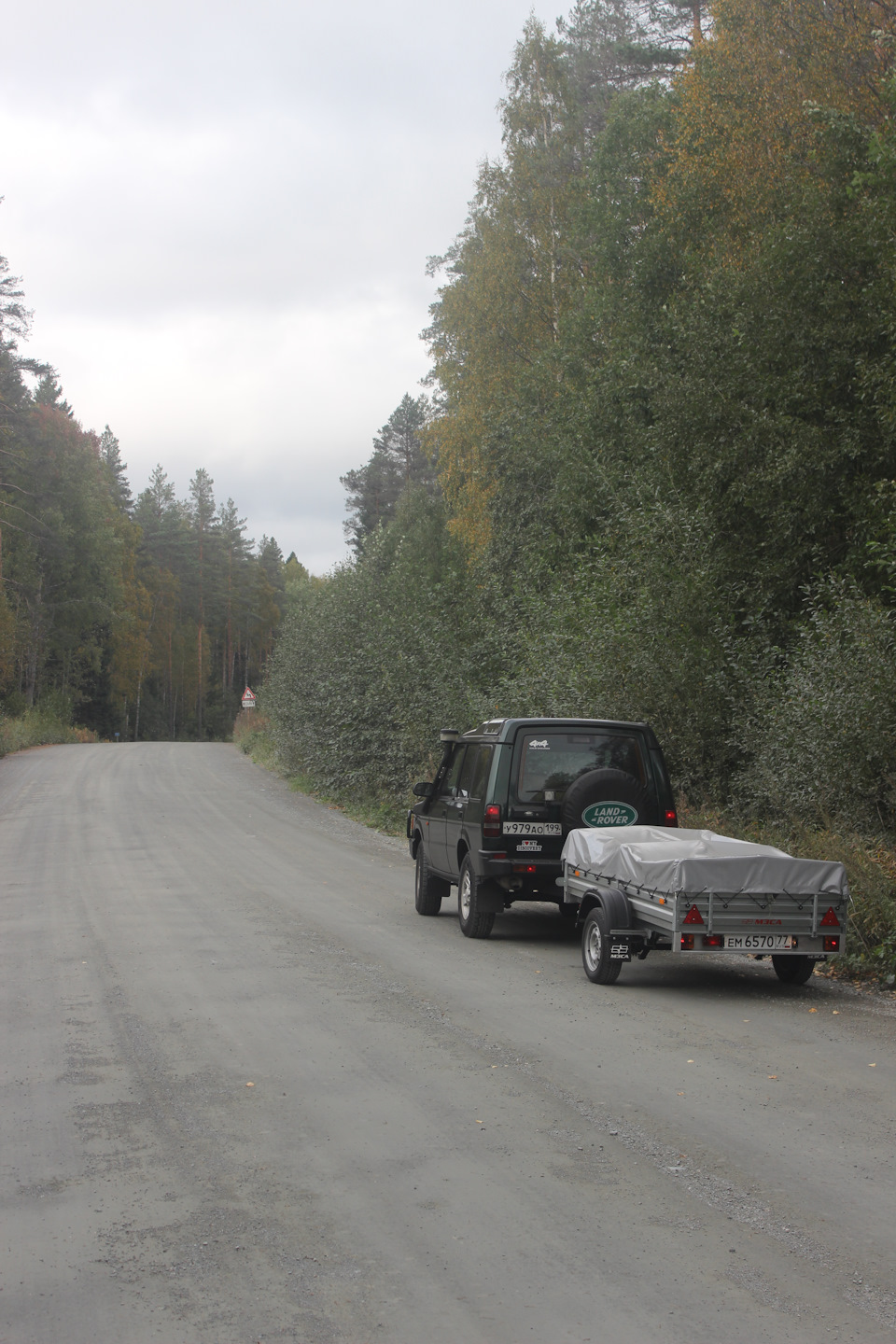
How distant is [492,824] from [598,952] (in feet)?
7.13

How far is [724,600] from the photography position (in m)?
19.6

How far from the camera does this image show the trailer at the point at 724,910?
8656 millimetres

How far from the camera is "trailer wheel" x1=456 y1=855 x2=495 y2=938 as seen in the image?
454 inches

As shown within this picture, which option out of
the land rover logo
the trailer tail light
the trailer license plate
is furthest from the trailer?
the trailer tail light

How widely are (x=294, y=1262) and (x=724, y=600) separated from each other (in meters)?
16.6

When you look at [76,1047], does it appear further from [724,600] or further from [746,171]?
[746,171]

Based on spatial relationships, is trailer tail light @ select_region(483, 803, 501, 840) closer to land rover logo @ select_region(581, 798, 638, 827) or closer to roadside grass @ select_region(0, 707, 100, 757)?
land rover logo @ select_region(581, 798, 638, 827)

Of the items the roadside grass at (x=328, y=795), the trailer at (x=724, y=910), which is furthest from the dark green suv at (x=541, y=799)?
the roadside grass at (x=328, y=795)

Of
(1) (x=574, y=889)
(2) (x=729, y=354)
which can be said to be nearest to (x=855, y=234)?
(2) (x=729, y=354)

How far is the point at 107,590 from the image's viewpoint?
65688 mm

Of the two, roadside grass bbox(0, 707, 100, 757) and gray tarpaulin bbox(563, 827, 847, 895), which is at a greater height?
roadside grass bbox(0, 707, 100, 757)

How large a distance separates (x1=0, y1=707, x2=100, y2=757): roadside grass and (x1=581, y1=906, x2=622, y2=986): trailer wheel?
1434 inches

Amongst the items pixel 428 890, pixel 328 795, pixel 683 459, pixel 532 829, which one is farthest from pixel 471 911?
pixel 328 795

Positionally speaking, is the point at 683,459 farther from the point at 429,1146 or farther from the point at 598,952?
the point at 429,1146
